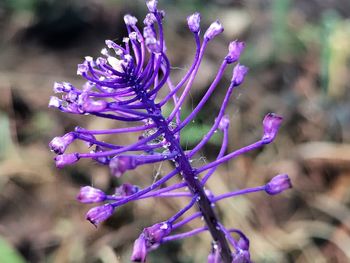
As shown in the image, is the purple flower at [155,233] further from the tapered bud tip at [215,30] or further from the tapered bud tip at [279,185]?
the tapered bud tip at [215,30]

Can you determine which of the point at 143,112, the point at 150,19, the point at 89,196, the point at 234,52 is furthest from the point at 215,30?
the point at 89,196

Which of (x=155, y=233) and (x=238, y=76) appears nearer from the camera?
(x=155, y=233)

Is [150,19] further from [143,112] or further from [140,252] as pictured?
[140,252]

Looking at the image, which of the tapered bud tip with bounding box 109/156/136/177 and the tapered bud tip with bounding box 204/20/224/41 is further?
the tapered bud tip with bounding box 204/20/224/41

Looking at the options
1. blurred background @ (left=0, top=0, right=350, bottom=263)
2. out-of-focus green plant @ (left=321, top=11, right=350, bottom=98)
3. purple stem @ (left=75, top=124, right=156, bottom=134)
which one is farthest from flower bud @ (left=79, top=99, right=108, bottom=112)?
out-of-focus green plant @ (left=321, top=11, right=350, bottom=98)

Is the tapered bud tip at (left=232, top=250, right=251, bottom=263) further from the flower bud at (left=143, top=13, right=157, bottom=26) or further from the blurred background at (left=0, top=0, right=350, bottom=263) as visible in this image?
the blurred background at (left=0, top=0, right=350, bottom=263)
